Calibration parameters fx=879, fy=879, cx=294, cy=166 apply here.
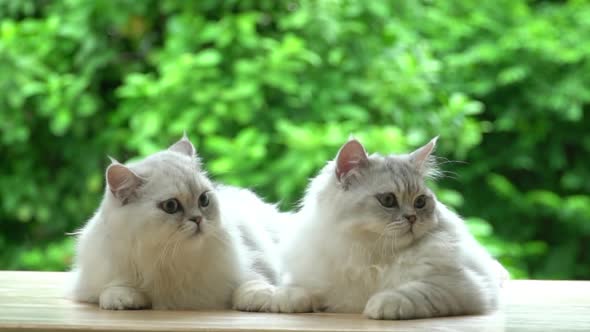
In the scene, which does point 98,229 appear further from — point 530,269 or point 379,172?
point 530,269

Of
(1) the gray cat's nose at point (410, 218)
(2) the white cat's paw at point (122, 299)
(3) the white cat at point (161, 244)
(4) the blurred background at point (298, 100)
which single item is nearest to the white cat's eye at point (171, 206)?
(3) the white cat at point (161, 244)

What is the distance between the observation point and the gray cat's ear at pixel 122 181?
1.61 metres

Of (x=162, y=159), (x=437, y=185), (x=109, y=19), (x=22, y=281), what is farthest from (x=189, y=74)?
(x=162, y=159)

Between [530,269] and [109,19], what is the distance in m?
2.18

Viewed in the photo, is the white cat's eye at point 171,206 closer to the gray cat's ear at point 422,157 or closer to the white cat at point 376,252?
the white cat at point 376,252

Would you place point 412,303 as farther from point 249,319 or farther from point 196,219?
point 196,219

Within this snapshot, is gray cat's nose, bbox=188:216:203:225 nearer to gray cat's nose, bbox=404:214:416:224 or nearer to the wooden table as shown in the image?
the wooden table

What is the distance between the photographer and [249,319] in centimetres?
151

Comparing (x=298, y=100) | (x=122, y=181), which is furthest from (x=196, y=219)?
(x=298, y=100)

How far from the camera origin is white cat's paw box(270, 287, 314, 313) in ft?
5.30

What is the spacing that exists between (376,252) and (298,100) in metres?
1.90

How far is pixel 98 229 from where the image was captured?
1.70 meters

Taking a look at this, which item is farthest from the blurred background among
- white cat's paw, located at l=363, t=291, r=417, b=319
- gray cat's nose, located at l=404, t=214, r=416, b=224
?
white cat's paw, located at l=363, t=291, r=417, b=319

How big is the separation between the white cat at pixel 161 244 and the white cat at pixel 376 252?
83 mm
